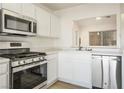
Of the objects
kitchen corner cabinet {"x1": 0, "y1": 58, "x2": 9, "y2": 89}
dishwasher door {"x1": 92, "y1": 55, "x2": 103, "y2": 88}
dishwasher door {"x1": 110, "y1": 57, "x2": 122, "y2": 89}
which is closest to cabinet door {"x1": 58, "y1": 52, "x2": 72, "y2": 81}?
dishwasher door {"x1": 92, "y1": 55, "x2": 103, "y2": 88}

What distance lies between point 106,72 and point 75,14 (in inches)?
79.5

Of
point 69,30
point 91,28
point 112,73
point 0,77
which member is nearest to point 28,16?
point 0,77

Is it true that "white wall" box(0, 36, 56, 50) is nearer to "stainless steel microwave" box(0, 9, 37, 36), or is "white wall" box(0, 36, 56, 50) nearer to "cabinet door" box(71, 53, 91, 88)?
"stainless steel microwave" box(0, 9, 37, 36)

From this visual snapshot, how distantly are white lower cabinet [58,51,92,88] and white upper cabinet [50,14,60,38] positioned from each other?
0.67 meters

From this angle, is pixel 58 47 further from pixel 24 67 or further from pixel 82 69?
pixel 24 67

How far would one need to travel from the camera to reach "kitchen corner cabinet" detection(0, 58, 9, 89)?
143 cm

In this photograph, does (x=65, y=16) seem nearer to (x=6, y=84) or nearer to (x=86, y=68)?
(x=86, y=68)

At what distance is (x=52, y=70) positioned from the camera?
2814 millimetres

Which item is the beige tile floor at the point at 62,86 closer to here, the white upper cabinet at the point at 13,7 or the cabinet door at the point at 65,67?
the cabinet door at the point at 65,67

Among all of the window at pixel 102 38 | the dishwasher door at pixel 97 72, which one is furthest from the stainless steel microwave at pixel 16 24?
the window at pixel 102 38

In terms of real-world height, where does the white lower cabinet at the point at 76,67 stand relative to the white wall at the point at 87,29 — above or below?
below

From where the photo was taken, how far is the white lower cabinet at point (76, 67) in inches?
104

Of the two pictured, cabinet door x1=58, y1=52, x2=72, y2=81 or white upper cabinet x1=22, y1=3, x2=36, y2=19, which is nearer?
white upper cabinet x1=22, y1=3, x2=36, y2=19
